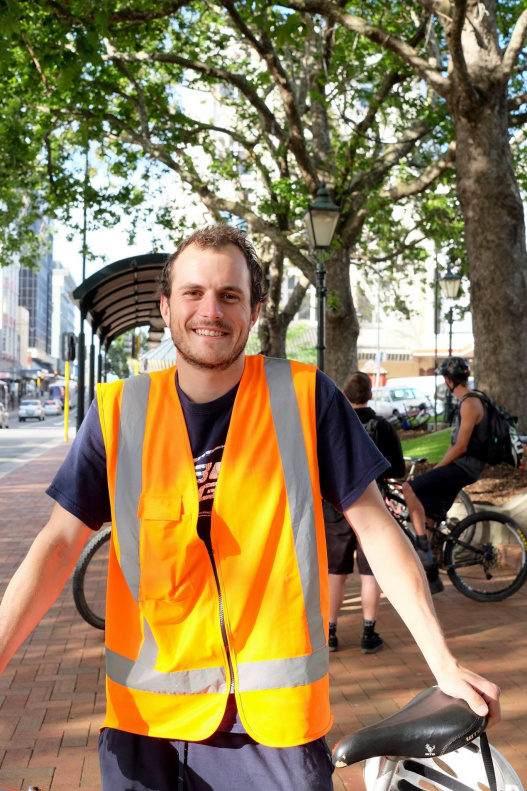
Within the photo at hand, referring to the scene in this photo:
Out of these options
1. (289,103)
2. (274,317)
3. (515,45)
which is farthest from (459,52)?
(274,317)

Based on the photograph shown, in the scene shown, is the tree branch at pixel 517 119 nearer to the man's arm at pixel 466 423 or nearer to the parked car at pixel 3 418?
the man's arm at pixel 466 423

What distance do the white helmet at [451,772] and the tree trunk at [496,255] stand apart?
9314 millimetres

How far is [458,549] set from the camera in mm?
7453

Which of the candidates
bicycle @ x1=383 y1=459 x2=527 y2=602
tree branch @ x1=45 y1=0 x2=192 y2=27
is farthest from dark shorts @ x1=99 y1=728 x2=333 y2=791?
tree branch @ x1=45 y1=0 x2=192 y2=27

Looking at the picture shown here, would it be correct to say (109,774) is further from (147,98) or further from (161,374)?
(147,98)

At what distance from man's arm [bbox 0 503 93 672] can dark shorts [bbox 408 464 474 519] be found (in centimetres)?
549

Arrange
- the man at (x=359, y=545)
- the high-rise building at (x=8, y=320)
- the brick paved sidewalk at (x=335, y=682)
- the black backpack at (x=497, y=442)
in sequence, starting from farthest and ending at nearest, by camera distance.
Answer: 1. the high-rise building at (x=8, y=320)
2. the black backpack at (x=497, y=442)
3. the man at (x=359, y=545)
4. the brick paved sidewalk at (x=335, y=682)

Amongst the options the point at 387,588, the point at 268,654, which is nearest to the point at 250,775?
the point at 268,654

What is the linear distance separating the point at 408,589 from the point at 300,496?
0.95 ft

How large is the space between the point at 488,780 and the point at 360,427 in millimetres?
735

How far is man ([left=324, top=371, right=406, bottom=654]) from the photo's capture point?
19.6ft

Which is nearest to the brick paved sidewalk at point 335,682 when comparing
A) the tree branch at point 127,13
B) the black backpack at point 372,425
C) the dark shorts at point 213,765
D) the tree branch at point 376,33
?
the black backpack at point 372,425

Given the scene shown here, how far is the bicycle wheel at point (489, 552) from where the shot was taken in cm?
734

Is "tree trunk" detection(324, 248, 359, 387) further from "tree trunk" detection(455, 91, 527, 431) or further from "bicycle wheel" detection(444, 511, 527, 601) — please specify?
"bicycle wheel" detection(444, 511, 527, 601)
